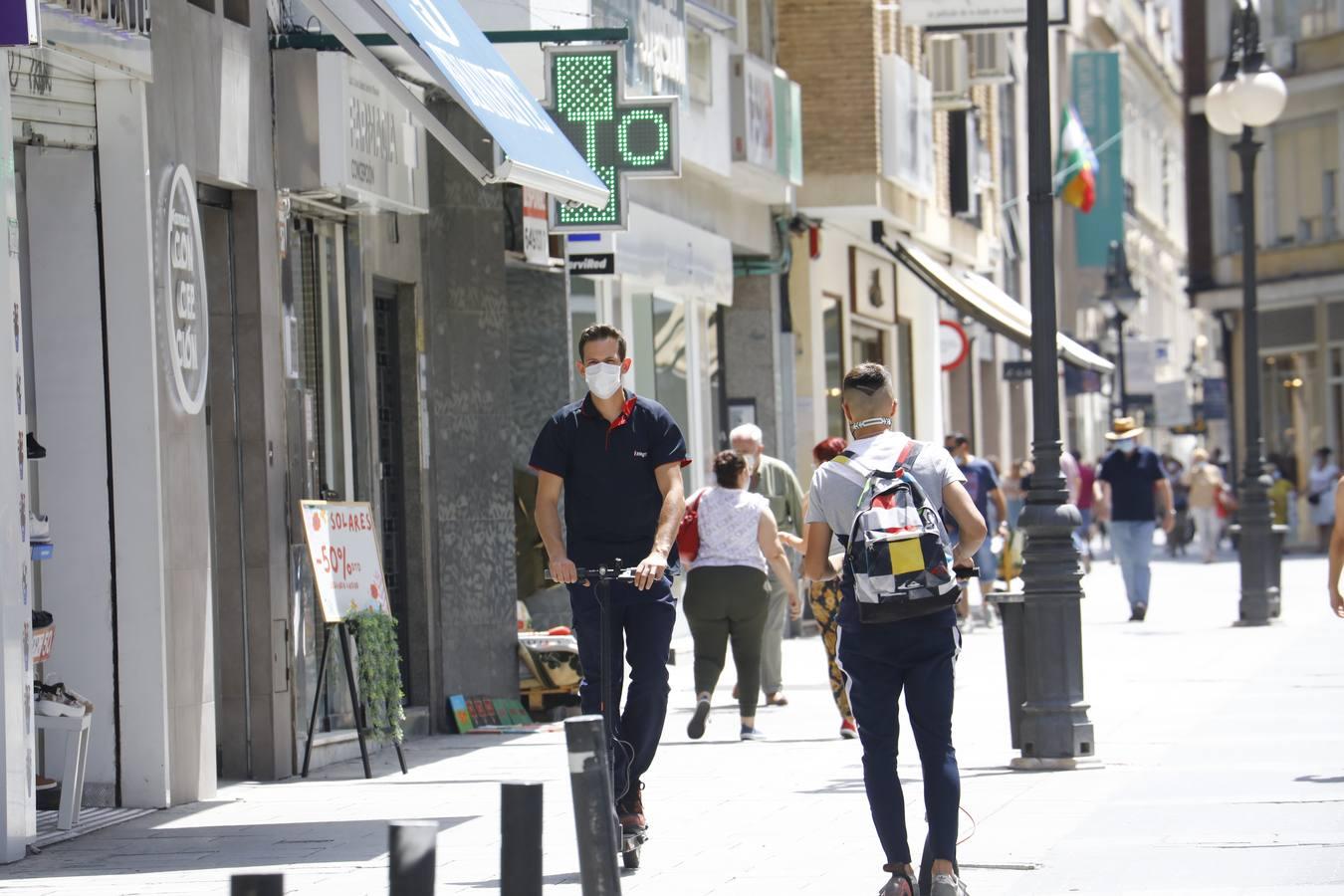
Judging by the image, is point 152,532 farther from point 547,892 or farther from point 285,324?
point 547,892

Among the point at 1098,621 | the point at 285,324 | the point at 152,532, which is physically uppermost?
the point at 285,324

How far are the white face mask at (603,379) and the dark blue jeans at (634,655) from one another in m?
0.72

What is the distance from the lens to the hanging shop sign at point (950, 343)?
3192 cm

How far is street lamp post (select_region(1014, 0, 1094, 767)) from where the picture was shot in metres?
12.0

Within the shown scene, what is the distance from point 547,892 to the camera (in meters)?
8.44

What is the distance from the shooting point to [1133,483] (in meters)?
23.8

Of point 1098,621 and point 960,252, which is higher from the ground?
point 960,252

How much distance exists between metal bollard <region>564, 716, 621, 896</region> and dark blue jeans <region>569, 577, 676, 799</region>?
2630 mm

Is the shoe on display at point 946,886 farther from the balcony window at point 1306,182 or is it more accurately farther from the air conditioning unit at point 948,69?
the balcony window at point 1306,182

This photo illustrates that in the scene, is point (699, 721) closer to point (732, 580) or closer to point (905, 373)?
point (732, 580)

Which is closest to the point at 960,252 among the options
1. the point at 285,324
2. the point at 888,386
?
the point at 285,324

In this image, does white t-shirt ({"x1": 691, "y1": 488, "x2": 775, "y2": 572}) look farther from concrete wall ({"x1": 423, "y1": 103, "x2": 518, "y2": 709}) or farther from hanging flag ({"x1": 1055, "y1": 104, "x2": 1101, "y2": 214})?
hanging flag ({"x1": 1055, "y1": 104, "x2": 1101, "y2": 214})

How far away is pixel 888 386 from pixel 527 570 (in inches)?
367

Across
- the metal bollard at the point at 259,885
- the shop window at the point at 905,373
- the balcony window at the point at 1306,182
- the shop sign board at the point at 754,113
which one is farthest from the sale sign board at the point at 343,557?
the balcony window at the point at 1306,182
